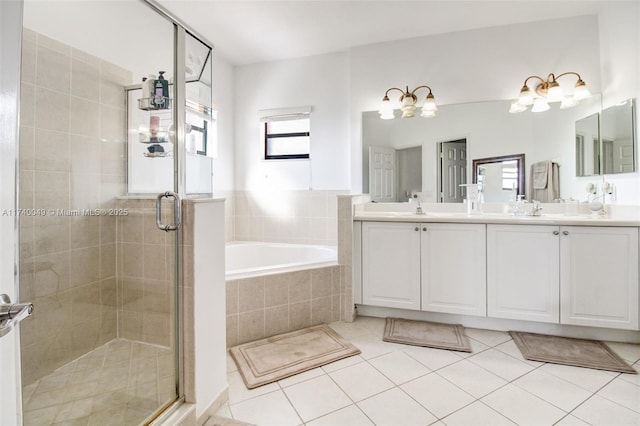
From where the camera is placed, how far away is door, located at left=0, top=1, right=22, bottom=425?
58 cm

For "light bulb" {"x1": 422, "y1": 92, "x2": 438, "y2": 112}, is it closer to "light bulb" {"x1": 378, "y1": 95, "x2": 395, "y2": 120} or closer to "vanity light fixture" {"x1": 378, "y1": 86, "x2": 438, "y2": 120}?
"vanity light fixture" {"x1": 378, "y1": 86, "x2": 438, "y2": 120}

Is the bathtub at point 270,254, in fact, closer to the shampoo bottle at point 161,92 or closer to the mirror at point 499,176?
the mirror at point 499,176

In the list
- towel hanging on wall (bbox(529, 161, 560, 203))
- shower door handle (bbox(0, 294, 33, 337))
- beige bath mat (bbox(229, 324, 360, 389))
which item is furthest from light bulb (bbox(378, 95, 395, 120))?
shower door handle (bbox(0, 294, 33, 337))

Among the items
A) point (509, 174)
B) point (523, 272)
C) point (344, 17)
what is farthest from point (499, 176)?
point (344, 17)

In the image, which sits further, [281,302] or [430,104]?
[430,104]

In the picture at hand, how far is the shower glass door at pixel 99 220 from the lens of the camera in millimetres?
1195

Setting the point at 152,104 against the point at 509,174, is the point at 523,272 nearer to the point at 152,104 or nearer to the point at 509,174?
the point at 509,174

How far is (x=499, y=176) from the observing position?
2.94 metres

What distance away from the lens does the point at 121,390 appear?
1377 mm

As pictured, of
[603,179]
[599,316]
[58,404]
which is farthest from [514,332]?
[58,404]

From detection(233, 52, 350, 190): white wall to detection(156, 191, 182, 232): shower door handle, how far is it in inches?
88.0

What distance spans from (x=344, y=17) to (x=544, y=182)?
7.46 feet

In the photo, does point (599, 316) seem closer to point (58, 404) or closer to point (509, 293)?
point (509, 293)

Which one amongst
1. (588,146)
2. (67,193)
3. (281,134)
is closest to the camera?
(67,193)
